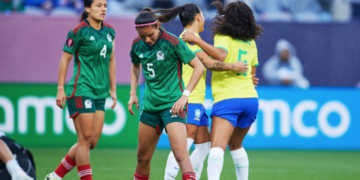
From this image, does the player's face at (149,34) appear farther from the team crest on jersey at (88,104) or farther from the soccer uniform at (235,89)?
the team crest on jersey at (88,104)

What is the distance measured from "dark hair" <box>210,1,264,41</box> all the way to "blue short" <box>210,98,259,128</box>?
65 cm

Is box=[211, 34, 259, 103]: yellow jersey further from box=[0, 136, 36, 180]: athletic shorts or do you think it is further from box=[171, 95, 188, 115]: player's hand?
box=[0, 136, 36, 180]: athletic shorts

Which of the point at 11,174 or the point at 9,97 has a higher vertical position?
the point at 9,97

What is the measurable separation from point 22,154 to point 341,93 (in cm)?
734

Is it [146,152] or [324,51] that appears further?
[324,51]

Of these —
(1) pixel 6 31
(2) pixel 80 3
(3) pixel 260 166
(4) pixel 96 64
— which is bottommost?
(3) pixel 260 166

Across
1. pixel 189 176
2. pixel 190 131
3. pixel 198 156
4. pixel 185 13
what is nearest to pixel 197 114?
pixel 190 131

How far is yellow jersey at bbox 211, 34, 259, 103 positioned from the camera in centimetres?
496

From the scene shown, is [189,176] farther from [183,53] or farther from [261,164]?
[261,164]

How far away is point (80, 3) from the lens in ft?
41.0

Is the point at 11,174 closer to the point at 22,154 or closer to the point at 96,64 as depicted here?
the point at 22,154

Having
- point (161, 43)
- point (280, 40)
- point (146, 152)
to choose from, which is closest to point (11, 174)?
point (146, 152)

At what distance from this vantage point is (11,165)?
4137 mm

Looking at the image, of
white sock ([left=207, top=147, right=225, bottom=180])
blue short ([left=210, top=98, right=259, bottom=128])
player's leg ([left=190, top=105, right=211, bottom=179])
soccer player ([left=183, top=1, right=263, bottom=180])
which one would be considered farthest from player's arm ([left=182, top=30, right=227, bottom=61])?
white sock ([left=207, top=147, right=225, bottom=180])
